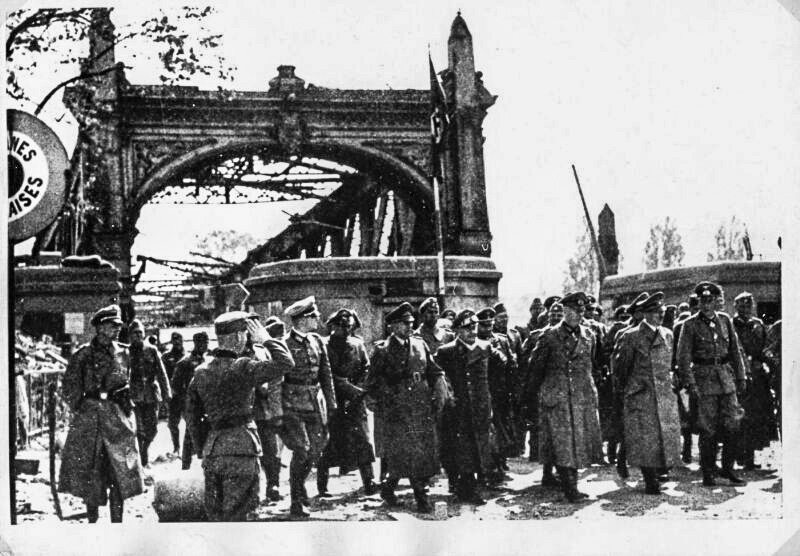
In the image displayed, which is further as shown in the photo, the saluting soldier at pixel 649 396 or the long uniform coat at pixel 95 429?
the saluting soldier at pixel 649 396

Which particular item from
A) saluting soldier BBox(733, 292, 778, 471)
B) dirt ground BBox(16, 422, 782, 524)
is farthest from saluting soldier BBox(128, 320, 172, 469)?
saluting soldier BBox(733, 292, 778, 471)

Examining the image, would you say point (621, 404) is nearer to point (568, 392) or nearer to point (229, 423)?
point (568, 392)

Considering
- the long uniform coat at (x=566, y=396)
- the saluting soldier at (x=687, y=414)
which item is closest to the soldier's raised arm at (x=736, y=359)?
the saluting soldier at (x=687, y=414)

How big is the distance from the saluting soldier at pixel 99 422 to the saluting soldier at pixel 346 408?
1.50 meters

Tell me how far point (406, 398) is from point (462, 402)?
497mm

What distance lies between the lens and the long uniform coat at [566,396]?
681cm

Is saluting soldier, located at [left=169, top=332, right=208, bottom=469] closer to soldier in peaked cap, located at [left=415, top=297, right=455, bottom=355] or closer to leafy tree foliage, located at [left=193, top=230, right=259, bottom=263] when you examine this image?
leafy tree foliage, located at [left=193, top=230, right=259, bottom=263]

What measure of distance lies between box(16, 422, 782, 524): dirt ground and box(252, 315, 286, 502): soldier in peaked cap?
0.67 ft

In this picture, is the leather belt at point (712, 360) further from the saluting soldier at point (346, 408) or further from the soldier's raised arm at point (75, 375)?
the soldier's raised arm at point (75, 375)

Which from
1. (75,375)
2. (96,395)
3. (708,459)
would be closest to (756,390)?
(708,459)

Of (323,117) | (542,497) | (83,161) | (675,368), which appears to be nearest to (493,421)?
(542,497)

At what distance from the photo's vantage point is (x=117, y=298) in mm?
8102

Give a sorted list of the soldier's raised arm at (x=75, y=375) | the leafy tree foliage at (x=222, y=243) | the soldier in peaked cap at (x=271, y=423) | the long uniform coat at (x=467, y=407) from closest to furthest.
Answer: the soldier's raised arm at (x=75, y=375)
the soldier in peaked cap at (x=271, y=423)
the long uniform coat at (x=467, y=407)
the leafy tree foliage at (x=222, y=243)

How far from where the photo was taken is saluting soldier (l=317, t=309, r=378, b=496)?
23.5ft
